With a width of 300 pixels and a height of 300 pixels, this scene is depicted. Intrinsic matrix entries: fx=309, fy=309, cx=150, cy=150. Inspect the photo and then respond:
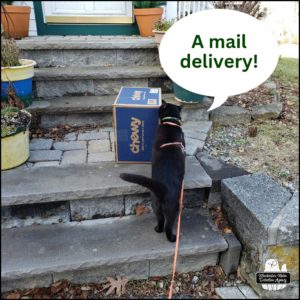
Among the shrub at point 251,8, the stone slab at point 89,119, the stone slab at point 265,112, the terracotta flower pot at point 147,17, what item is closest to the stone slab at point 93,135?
the stone slab at point 89,119

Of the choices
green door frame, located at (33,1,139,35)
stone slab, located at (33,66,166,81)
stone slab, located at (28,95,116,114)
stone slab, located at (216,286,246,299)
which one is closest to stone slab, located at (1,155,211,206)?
stone slab, located at (216,286,246,299)

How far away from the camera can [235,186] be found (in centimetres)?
185

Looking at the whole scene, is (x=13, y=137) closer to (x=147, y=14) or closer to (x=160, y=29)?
(x=160, y=29)

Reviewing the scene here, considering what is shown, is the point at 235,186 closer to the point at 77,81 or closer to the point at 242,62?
the point at 242,62

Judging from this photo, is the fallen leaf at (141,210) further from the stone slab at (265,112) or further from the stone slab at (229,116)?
the stone slab at (265,112)

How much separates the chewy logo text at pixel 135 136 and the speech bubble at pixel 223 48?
1.73ft

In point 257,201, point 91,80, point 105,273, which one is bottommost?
point 105,273

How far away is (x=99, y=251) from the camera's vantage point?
1.66 m

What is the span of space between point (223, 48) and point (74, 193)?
4.20ft

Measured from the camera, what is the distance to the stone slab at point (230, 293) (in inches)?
65.5

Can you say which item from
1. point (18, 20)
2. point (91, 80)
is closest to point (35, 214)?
point (91, 80)

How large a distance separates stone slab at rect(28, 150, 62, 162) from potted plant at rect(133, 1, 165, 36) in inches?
98.4

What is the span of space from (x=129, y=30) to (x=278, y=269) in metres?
3.77

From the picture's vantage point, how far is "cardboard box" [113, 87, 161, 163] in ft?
6.36
